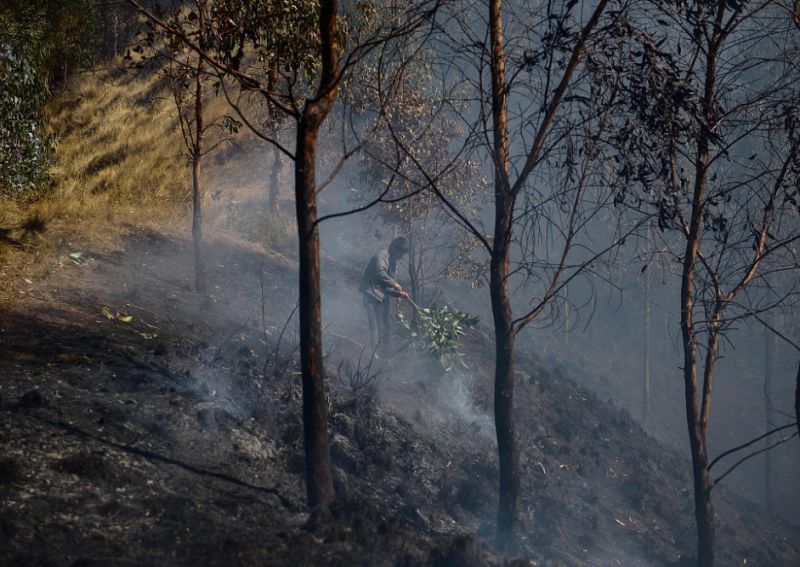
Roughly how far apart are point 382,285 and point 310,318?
5747mm

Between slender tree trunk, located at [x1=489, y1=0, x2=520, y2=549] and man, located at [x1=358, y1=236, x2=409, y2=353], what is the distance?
426 cm

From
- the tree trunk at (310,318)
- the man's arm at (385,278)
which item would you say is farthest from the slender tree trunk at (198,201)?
the tree trunk at (310,318)

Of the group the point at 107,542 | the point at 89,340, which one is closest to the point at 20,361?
the point at 89,340

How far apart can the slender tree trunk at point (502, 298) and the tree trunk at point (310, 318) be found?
1.74m

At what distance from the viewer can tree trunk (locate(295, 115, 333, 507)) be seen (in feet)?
15.7

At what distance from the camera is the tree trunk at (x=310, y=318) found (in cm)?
479

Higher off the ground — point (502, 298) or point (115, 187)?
point (115, 187)

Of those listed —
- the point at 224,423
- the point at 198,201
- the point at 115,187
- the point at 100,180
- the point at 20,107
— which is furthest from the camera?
the point at 115,187

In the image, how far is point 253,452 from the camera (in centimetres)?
626

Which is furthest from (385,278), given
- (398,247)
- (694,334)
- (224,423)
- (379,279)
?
(694,334)

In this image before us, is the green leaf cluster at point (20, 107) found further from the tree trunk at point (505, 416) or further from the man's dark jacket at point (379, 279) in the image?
the tree trunk at point (505, 416)

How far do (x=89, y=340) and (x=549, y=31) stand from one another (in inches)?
240

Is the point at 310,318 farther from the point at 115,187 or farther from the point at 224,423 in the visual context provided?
the point at 115,187

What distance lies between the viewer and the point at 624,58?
18.4ft
